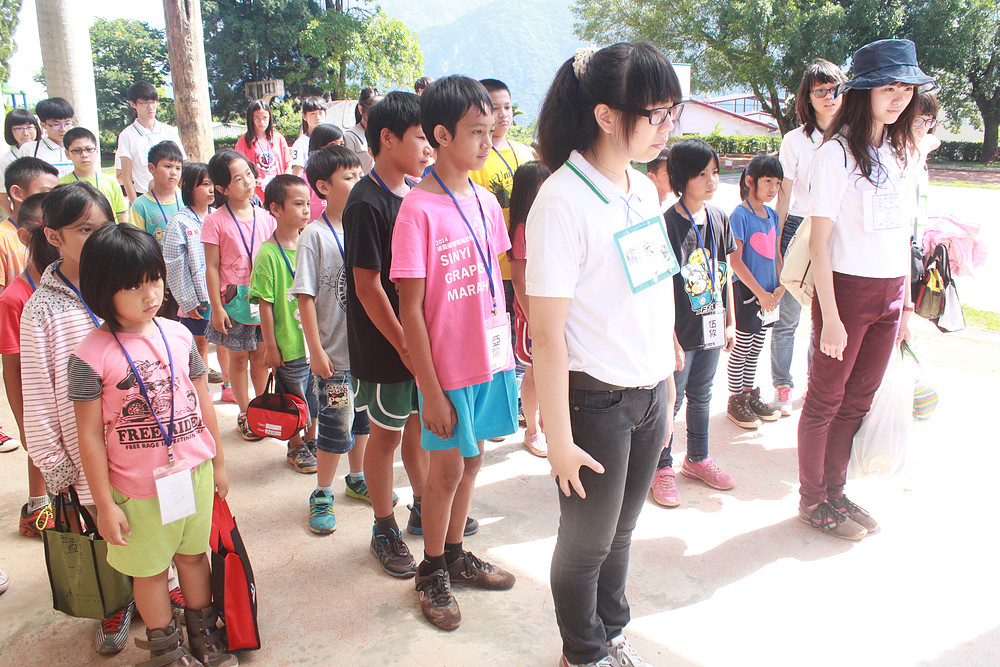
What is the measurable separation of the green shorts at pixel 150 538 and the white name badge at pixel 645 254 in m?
1.35

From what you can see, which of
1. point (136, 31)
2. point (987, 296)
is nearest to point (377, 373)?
point (987, 296)

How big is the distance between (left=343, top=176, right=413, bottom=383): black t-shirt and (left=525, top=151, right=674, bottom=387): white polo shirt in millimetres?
765

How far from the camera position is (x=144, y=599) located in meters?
1.93

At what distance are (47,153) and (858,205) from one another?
5.19 meters

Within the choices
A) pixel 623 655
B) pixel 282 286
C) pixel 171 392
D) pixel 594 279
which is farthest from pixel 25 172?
pixel 623 655

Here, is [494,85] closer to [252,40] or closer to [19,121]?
[19,121]

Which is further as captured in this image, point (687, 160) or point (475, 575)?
point (687, 160)

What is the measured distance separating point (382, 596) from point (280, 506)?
842 mm

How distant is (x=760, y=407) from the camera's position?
3.90 m

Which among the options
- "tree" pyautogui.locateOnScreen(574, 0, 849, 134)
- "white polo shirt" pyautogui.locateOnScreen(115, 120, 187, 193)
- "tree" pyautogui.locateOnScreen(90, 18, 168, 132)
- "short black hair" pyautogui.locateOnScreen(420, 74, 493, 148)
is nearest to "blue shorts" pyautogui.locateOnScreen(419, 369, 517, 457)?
"short black hair" pyautogui.locateOnScreen(420, 74, 493, 148)

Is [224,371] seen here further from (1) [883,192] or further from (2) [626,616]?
(1) [883,192]

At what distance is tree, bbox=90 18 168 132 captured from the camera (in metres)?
38.5

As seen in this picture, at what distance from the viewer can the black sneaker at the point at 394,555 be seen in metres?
2.45

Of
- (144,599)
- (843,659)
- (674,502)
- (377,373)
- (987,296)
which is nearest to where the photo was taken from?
(144,599)
